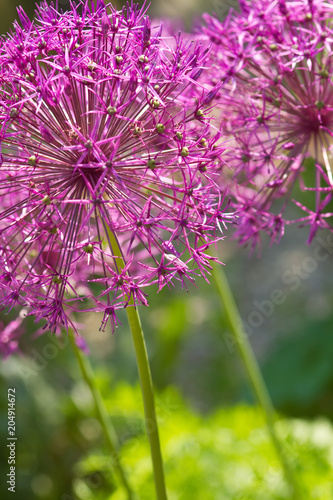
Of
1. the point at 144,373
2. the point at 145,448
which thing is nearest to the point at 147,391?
the point at 144,373

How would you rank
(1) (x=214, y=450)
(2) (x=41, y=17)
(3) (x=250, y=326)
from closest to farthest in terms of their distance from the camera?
(2) (x=41, y=17) < (1) (x=214, y=450) < (3) (x=250, y=326)

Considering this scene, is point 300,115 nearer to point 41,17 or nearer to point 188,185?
point 188,185

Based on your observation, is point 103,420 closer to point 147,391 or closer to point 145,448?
point 147,391

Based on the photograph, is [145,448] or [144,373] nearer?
[144,373]

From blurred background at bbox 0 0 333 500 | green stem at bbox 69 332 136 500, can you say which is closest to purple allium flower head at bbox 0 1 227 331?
green stem at bbox 69 332 136 500

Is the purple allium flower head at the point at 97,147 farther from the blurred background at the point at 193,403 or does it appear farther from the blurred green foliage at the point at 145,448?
the blurred green foliage at the point at 145,448

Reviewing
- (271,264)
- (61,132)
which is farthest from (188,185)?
(271,264)
